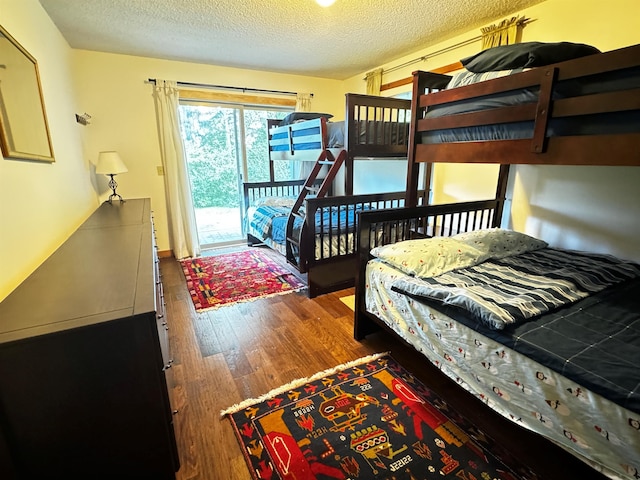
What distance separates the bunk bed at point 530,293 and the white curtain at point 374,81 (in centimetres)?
213

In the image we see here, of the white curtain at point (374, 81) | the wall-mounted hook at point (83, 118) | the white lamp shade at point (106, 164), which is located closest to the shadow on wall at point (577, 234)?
the white curtain at point (374, 81)

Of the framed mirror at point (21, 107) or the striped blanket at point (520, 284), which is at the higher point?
the framed mirror at point (21, 107)

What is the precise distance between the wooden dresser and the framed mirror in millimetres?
811

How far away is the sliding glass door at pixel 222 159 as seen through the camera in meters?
4.20

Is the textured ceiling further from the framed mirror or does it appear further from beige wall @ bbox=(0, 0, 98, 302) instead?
the framed mirror

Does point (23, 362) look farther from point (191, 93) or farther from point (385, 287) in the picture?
point (191, 93)

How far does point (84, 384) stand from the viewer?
100 centimetres

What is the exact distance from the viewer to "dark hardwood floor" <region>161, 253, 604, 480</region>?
1.32 metres

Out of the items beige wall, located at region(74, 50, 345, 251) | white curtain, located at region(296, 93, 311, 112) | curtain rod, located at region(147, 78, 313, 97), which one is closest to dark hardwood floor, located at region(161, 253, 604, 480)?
beige wall, located at region(74, 50, 345, 251)

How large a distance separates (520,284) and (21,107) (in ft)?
9.20

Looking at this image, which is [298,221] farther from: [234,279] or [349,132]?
[349,132]

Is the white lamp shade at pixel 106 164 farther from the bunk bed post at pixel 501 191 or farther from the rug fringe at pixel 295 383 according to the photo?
the bunk bed post at pixel 501 191

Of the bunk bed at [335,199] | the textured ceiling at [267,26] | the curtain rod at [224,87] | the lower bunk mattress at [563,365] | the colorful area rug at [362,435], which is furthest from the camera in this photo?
the curtain rod at [224,87]

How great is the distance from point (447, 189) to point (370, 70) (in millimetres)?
2076
